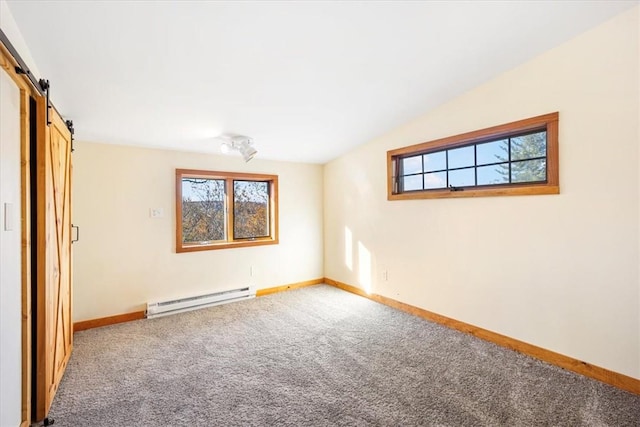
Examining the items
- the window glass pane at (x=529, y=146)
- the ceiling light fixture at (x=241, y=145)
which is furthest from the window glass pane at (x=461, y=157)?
the ceiling light fixture at (x=241, y=145)

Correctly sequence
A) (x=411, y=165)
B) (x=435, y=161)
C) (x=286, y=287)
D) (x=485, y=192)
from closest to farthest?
(x=485, y=192) < (x=435, y=161) < (x=411, y=165) < (x=286, y=287)

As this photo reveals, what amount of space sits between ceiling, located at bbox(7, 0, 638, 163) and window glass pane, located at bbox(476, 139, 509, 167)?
0.60 m

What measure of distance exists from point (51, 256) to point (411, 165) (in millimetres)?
3524

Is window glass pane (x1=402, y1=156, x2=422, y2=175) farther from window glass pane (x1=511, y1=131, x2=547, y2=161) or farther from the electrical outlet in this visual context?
the electrical outlet

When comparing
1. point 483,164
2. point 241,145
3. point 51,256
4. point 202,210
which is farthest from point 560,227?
point 202,210

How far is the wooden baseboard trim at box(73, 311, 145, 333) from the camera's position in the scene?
10.4ft

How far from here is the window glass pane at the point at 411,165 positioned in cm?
362

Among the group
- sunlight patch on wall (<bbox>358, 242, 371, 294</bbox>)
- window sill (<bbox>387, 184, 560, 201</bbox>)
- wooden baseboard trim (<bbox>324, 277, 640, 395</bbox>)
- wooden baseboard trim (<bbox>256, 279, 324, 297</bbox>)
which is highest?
window sill (<bbox>387, 184, 560, 201</bbox>)

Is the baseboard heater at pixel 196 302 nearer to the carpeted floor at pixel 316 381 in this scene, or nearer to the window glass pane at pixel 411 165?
the carpeted floor at pixel 316 381

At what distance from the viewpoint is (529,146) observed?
265 cm

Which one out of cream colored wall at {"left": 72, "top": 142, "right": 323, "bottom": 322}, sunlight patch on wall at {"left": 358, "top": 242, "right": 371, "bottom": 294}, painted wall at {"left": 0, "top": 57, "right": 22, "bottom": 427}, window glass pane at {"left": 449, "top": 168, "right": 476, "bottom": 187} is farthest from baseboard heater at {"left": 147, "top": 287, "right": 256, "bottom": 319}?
window glass pane at {"left": 449, "top": 168, "right": 476, "bottom": 187}

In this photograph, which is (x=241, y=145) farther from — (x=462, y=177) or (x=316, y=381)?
(x=316, y=381)

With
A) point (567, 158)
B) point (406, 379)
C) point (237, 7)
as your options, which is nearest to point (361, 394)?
point (406, 379)

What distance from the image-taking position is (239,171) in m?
4.26
